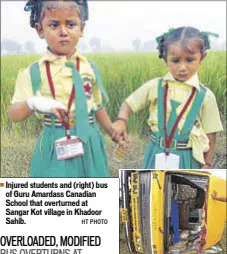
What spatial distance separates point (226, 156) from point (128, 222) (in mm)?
737

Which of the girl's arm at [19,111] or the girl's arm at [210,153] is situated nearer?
the girl's arm at [19,111]

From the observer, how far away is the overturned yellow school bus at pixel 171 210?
125 inches

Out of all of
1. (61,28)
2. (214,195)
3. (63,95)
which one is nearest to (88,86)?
(63,95)

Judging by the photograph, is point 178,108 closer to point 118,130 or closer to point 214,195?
point 118,130

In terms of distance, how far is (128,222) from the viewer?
3285 millimetres

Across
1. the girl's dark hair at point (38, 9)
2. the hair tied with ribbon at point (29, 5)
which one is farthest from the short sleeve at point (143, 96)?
the hair tied with ribbon at point (29, 5)

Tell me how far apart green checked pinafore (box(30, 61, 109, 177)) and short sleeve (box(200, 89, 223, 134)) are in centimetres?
60

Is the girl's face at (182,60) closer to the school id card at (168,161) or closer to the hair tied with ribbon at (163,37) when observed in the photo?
the hair tied with ribbon at (163,37)

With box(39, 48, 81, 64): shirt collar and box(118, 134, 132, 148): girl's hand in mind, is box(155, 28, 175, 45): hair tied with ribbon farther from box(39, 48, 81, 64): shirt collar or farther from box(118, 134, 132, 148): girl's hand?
box(118, 134, 132, 148): girl's hand

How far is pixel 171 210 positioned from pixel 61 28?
126cm

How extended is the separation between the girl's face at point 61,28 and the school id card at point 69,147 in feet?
1.60

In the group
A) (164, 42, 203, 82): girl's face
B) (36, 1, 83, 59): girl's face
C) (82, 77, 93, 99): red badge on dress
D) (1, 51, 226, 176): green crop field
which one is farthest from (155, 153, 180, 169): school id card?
(36, 1, 83, 59): girl's face

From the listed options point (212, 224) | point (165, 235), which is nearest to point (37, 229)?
point (165, 235)

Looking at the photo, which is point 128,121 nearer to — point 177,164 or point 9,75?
point 177,164
